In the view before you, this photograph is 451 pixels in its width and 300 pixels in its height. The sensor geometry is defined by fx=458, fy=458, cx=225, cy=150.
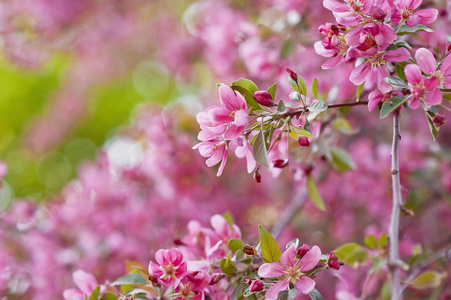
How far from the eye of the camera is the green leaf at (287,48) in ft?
4.19

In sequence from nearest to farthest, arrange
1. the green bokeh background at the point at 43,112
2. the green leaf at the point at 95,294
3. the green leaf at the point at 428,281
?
the green leaf at the point at 95,294 → the green leaf at the point at 428,281 → the green bokeh background at the point at 43,112

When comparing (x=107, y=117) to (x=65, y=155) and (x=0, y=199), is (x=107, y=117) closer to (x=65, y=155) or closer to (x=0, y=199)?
(x=65, y=155)

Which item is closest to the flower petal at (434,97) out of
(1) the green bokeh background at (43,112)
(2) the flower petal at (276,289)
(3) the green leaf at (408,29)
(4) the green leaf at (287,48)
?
(3) the green leaf at (408,29)

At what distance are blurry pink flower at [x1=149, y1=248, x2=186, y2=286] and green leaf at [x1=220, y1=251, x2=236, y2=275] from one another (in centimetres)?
6

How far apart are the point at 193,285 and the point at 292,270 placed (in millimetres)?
151

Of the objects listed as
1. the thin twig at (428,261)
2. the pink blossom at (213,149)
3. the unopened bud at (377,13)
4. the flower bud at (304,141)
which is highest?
the unopened bud at (377,13)

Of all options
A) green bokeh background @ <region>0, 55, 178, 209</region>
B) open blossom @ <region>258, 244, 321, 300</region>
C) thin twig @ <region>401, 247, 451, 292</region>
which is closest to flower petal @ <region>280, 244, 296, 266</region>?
open blossom @ <region>258, 244, 321, 300</region>

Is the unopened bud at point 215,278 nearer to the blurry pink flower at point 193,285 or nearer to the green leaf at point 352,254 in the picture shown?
the blurry pink flower at point 193,285

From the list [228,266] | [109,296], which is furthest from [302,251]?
[109,296]

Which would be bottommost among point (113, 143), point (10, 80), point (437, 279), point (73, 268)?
point (10, 80)

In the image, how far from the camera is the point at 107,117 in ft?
16.7

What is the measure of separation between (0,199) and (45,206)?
35 cm

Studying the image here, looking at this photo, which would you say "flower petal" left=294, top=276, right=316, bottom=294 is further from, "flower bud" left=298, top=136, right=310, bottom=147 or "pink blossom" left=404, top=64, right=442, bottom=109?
"pink blossom" left=404, top=64, right=442, bottom=109

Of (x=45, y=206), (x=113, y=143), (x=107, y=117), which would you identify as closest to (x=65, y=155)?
(x=107, y=117)
